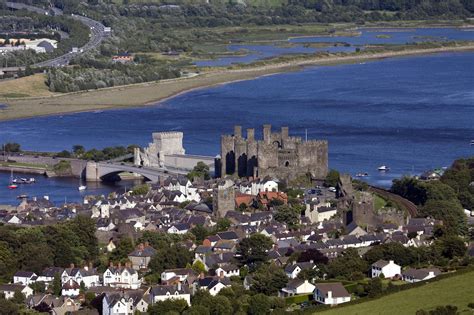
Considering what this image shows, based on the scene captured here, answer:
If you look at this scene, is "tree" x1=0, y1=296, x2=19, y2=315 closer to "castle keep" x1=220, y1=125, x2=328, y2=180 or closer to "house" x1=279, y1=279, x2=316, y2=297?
"house" x1=279, y1=279, x2=316, y2=297

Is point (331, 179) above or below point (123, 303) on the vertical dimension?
below

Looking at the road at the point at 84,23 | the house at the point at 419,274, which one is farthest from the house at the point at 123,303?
the road at the point at 84,23

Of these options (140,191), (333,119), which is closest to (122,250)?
(140,191)

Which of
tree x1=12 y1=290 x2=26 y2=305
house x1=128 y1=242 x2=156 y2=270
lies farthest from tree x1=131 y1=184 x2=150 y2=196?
tree x1=12 y1=290 x2=26 y2=305

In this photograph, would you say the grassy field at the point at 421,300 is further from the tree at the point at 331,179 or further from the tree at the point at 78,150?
the tree at the point at 78,150

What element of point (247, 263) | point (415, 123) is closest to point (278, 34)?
point (415, 123)

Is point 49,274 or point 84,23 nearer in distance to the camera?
point 49,274

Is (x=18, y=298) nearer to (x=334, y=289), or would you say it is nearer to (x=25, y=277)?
(x=25, y=277)
